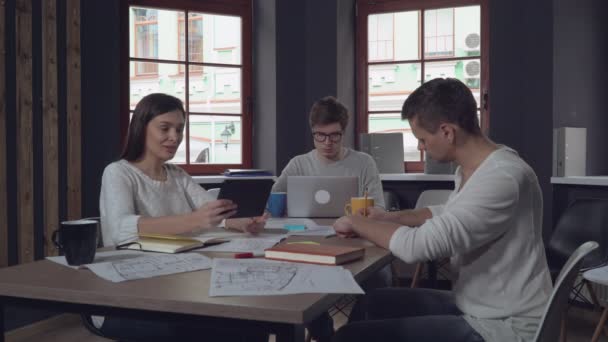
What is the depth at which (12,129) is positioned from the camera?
301 cm

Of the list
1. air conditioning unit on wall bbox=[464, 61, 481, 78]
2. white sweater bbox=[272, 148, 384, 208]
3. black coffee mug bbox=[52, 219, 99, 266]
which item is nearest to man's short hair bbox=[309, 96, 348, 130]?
white sweater bbox=[272, 148, 384, 208]

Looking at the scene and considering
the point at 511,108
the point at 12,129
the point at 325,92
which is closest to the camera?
the point at 12,129

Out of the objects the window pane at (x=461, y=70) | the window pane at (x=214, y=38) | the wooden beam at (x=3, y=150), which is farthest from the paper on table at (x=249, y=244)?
the window pane at (x=461, y=70)

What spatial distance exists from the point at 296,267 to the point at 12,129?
7.55 feet

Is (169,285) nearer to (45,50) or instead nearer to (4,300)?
(4,300)

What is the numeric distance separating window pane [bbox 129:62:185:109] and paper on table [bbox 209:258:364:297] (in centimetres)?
268

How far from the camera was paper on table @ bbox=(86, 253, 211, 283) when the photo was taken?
1280 mm

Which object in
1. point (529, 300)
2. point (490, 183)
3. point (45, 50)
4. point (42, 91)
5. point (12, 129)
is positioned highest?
point (45, 50)

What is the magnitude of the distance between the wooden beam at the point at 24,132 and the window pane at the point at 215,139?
→ 1.17 m

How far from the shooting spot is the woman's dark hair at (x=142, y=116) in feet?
6.80

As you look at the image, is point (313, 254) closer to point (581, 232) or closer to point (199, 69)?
point (581, 232)

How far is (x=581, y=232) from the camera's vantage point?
3.06 m

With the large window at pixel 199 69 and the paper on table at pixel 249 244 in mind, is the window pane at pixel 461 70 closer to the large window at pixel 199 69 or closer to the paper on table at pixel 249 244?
the large window at pixel 199 69

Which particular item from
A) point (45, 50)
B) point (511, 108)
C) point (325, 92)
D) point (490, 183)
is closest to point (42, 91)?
point (45, 50)
